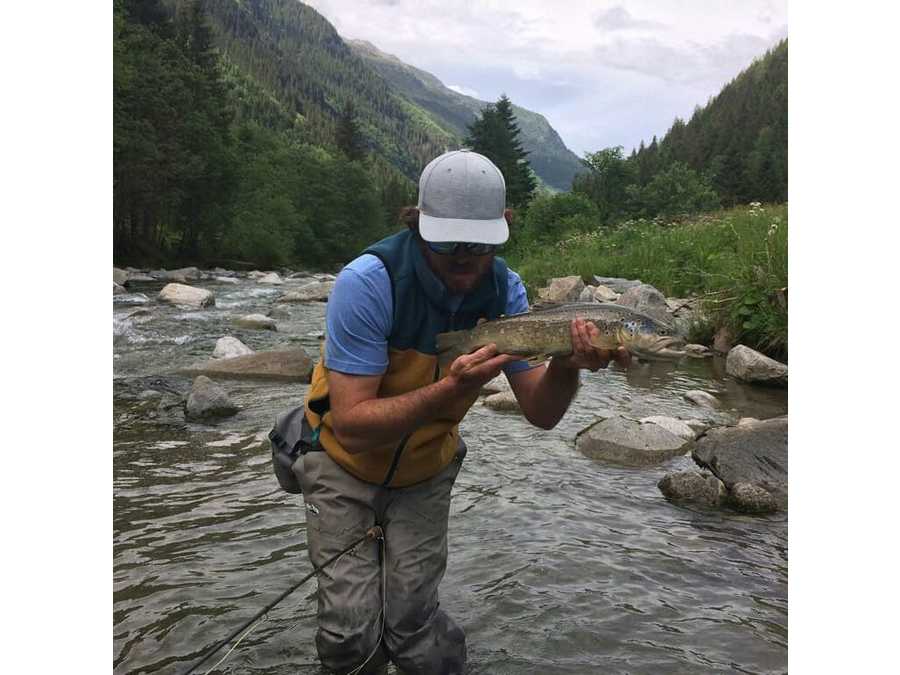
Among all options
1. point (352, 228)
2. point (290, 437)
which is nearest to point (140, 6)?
point (352, 228)

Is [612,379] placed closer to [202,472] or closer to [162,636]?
[202,472]

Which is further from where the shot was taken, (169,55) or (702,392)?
(169,55)

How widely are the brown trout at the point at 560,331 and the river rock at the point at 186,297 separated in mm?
21875

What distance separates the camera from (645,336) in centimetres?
349

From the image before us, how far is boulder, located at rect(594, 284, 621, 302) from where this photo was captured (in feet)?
56.7

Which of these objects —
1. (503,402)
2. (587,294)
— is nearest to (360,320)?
(503,402)

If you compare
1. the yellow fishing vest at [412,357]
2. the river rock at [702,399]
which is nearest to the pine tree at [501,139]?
the river rock at [702,399]

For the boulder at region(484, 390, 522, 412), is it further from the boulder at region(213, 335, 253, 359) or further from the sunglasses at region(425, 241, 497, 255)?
the sunglasses at region(425, 241, 497, 255)

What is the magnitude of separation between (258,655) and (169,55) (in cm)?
5781

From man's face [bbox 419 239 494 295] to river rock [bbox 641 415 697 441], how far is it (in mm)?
5224

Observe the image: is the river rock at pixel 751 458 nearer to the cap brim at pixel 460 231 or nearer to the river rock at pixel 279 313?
the cap brim at pixel 460 231

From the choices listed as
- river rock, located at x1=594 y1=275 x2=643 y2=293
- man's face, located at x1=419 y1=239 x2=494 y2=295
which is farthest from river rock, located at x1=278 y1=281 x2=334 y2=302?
man's face, located at x1=419 y1=239 x2=494 y2=295

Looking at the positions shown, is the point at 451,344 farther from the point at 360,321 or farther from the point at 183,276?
the point at 183,276

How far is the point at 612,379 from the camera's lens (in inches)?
480
